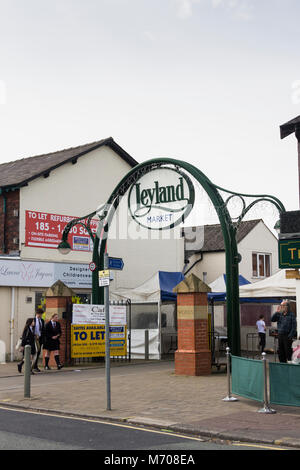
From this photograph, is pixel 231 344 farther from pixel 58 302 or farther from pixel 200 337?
pixel 58 302

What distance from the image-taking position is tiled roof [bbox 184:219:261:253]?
34406 millimetres

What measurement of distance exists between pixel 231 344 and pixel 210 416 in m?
6.83

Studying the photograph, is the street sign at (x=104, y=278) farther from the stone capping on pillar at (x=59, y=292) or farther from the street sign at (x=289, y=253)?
the stone capping on pillar at (x=59, y=292)

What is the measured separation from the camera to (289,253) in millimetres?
12898

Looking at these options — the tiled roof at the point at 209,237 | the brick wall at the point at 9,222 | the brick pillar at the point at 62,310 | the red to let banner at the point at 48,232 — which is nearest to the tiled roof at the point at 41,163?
the brick wall at the point at 9,222

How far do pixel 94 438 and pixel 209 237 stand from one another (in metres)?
29.4

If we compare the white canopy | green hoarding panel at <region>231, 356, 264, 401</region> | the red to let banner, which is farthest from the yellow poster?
green hoarding panel at <region>231, 356, 264, 401</region>

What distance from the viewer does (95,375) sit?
16.5m

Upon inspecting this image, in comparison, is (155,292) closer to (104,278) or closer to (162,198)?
(162,198)

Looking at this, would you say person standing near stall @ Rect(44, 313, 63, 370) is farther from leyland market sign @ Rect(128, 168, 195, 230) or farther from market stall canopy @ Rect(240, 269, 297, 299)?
market stall canopy @ Rect(240, 269, 297, 299)

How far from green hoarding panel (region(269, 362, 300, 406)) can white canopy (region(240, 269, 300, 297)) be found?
312 inches

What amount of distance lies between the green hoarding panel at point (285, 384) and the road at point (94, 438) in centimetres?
231

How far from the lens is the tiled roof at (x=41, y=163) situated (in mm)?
24336
